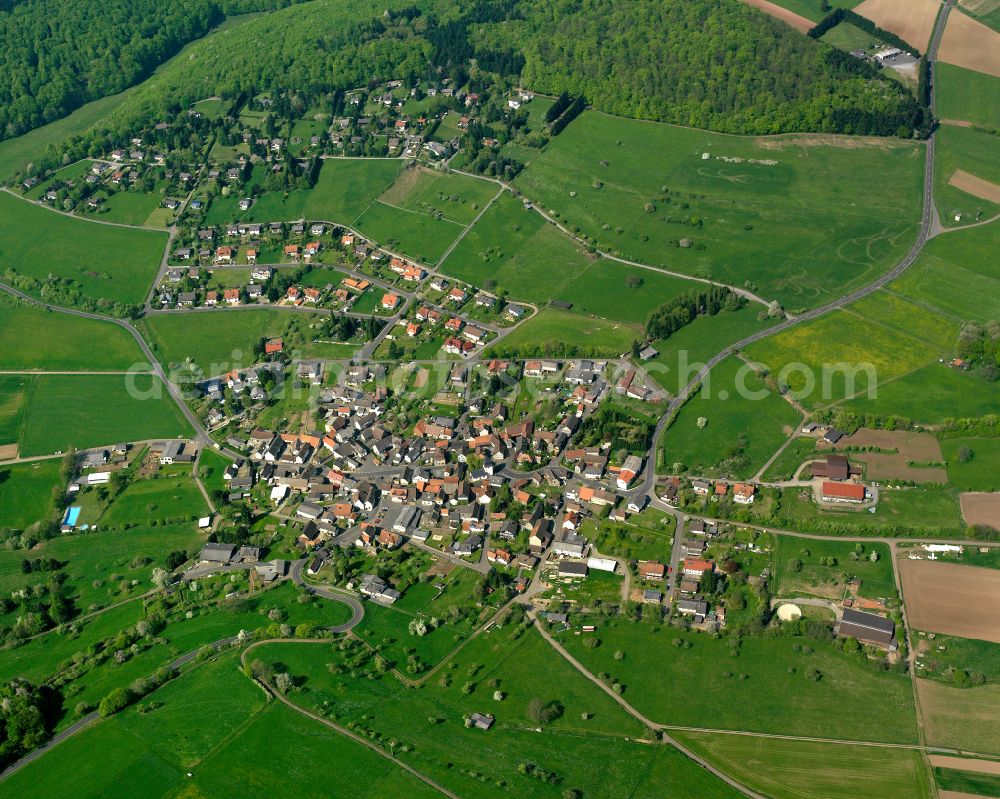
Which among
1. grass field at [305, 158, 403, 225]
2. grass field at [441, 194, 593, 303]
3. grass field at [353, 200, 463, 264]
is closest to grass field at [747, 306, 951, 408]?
grass field at [441, 194, 593, 303]

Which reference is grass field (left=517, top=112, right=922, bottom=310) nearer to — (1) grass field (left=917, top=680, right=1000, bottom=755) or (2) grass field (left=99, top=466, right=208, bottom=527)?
(1) grass field (left=917, top=680, right=1000, bottom=755)

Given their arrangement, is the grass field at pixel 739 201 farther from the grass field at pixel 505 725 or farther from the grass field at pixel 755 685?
the grass field at pixel 505 725

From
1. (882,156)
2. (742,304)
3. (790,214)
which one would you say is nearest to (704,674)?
(742,304)

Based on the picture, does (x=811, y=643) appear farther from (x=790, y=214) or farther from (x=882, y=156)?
(x=882, y=156)

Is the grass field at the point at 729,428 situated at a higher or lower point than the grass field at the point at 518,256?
lower

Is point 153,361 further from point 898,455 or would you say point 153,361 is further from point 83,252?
point 898,455

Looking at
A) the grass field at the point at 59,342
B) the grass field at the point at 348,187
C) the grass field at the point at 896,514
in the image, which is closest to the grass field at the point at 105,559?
the grass field at the point at 59,342
